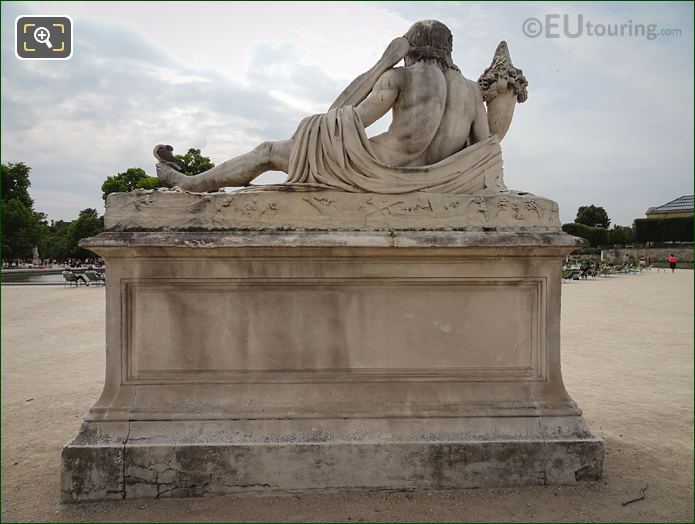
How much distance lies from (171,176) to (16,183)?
42458 millimetres

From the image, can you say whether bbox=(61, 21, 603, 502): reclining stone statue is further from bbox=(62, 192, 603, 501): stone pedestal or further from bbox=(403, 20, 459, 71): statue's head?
bbox=(403, 20, 459, 71): statue's head

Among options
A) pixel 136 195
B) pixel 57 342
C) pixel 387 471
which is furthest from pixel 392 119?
pixel 57 342

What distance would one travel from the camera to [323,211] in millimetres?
3541

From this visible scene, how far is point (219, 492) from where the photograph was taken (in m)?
3.26

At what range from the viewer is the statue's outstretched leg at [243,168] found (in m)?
3.99

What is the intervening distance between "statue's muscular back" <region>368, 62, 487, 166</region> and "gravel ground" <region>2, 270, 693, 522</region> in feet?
8.25

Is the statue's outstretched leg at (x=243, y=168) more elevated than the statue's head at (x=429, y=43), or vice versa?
the statue's head at (x=429, y=43)

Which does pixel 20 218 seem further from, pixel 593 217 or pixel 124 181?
pixel 593 217

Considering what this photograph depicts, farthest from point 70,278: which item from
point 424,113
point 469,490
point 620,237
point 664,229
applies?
point 620,237

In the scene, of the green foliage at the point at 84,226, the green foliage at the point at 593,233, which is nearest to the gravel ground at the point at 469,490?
the green foliage at the point at 84,226

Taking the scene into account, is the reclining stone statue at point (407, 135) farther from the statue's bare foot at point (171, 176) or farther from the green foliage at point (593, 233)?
the green foliage at point (593, 233)

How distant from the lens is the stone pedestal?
3293 mm

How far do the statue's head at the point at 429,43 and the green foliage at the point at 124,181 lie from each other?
94.1ft

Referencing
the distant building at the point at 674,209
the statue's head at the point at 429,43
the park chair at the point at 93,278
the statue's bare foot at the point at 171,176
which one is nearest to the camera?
the statue's head at the point at 429,43
